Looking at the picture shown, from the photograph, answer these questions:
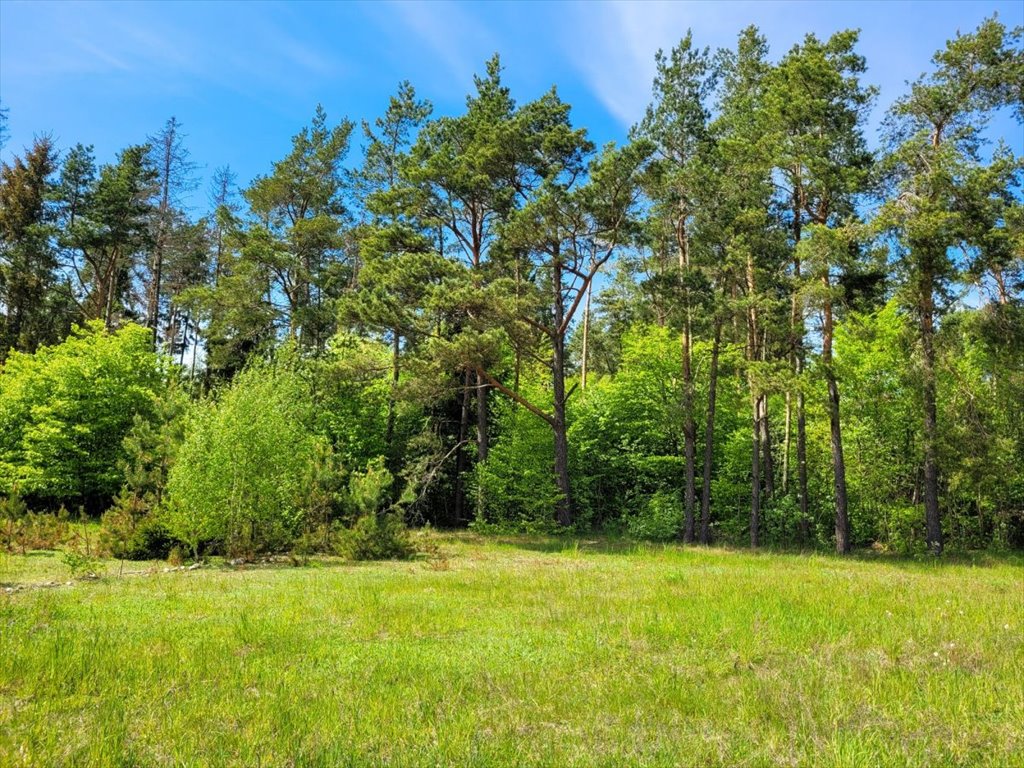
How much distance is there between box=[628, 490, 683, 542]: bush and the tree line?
214 mm

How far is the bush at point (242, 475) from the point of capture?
1523cm

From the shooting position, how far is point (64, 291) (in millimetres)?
37750

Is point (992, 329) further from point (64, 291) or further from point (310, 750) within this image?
point (64, 291)

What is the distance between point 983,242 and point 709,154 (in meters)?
9.08

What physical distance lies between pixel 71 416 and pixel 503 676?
2672 cm

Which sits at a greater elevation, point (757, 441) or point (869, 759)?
point (757, 441)

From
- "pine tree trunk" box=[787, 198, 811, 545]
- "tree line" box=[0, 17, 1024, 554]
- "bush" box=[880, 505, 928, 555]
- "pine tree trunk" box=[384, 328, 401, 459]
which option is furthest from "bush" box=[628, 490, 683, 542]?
"pine tree trunk" box=[384, 328, 401, 459]

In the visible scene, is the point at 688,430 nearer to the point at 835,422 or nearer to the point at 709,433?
the point at 709,433

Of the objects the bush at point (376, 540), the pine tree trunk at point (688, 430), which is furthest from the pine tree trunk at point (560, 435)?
the bush at point (376, 540)

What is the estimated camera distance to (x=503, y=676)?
5895 millimetres

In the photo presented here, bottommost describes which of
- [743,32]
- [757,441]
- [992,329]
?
[757,441]

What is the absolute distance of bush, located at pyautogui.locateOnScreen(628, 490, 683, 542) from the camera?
84.9 ft

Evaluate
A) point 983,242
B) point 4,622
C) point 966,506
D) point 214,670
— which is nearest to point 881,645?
point 214,670

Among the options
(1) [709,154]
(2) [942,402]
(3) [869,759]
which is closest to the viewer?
(3) [869,759]
